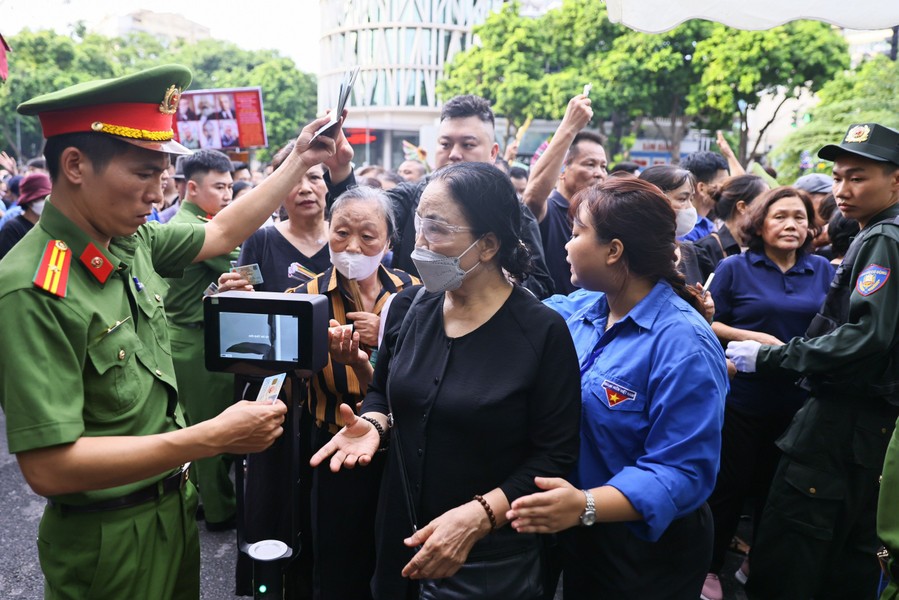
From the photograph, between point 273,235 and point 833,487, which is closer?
point 833,487

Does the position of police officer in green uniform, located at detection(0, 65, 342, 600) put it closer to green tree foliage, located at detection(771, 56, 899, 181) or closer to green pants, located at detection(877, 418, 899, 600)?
green pants, located at detection(877, 418, 899, 600)

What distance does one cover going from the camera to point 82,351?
5.82 ft

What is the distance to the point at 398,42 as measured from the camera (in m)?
49.0

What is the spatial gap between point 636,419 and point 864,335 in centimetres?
130

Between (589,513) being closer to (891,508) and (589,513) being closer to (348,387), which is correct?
(891,508)

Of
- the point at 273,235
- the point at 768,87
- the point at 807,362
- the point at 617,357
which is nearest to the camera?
the point at 617,357

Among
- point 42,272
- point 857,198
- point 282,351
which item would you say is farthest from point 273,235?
point 857,198

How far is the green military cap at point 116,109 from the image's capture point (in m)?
1.82

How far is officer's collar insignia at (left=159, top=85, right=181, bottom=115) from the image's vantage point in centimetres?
202

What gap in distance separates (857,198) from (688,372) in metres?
1.67

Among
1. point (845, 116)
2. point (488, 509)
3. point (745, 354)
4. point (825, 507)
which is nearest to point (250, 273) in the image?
point (488, 509)

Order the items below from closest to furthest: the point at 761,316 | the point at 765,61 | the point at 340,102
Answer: the point at 340,102 → the point at 761,316 → the point at 765,61

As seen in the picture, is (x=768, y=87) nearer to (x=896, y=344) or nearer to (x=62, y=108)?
(x=896, y=344)

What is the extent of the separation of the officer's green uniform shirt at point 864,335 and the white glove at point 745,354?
0.16 metres
